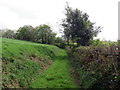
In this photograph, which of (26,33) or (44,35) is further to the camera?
(44,35)

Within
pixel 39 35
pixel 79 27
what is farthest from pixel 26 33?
pixel 79 27

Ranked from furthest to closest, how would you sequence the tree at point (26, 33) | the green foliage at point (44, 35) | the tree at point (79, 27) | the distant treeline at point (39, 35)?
the green foliage at point (44, 35) < the distant treeline at point (39, 35) < the tree at point (26, 33) < the tree at point (79, 27)

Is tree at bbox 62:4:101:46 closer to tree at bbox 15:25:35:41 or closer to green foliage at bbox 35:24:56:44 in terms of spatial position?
green foliage at bbox 35:24:56:44

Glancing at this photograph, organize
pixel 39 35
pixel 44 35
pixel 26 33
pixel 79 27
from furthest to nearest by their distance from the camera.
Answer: pixel 44 35, pixel 39 35, pixel 26 33, pixel 79 27

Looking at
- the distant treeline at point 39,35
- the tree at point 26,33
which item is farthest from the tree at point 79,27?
the tree at point 26,33

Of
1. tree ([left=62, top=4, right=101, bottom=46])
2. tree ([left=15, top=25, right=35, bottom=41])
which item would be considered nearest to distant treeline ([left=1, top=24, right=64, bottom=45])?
tree ([left=15, top=25, right=35, bottom=41])

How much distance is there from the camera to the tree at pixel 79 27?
24.3 meters

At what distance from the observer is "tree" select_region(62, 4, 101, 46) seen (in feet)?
79.8

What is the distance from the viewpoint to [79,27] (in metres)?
24.2

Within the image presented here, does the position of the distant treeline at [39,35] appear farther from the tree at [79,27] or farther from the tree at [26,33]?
the tree at [79,27]

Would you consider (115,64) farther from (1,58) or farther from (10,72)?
(1,58)

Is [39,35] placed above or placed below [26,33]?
below

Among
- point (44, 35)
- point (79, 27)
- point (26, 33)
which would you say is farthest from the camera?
point (44, 35)

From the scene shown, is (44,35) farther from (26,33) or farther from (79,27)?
(79,27)
